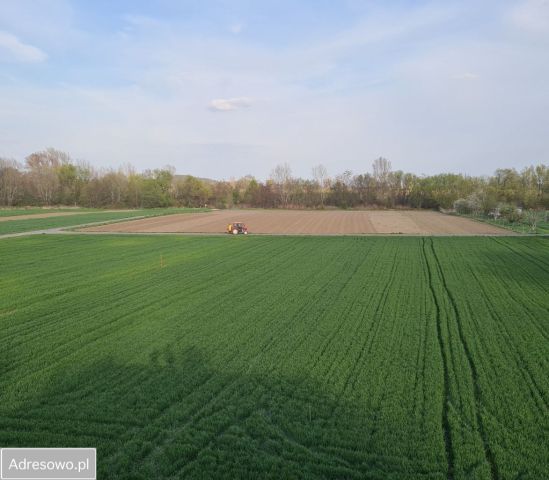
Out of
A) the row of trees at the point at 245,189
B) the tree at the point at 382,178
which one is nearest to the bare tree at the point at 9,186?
the row of trees at the point at 245,189

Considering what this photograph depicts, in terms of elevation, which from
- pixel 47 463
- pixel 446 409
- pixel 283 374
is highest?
pixel 446 409

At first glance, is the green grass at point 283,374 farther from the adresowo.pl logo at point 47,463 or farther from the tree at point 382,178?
the tree at point 382,178

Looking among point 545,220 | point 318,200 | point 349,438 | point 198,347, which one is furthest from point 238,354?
point 318,200

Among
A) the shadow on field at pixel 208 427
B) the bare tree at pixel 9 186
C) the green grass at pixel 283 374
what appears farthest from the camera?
the bare tree at pixel 9 186

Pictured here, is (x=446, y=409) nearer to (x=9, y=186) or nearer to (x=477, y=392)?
(x=477, y=392)

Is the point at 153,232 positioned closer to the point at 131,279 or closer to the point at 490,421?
the point at 131,279

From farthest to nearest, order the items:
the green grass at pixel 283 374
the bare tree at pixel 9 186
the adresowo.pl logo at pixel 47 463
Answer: the bare tree at pixel 9 186
the green grass at pixel 283 374
the adresowo.pl logo at pixel 47 463

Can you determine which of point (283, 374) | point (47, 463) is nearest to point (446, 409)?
point (283, 374)

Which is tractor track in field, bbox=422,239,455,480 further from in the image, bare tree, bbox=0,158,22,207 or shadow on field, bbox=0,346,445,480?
bare tree, bbox=0,158,22,207
